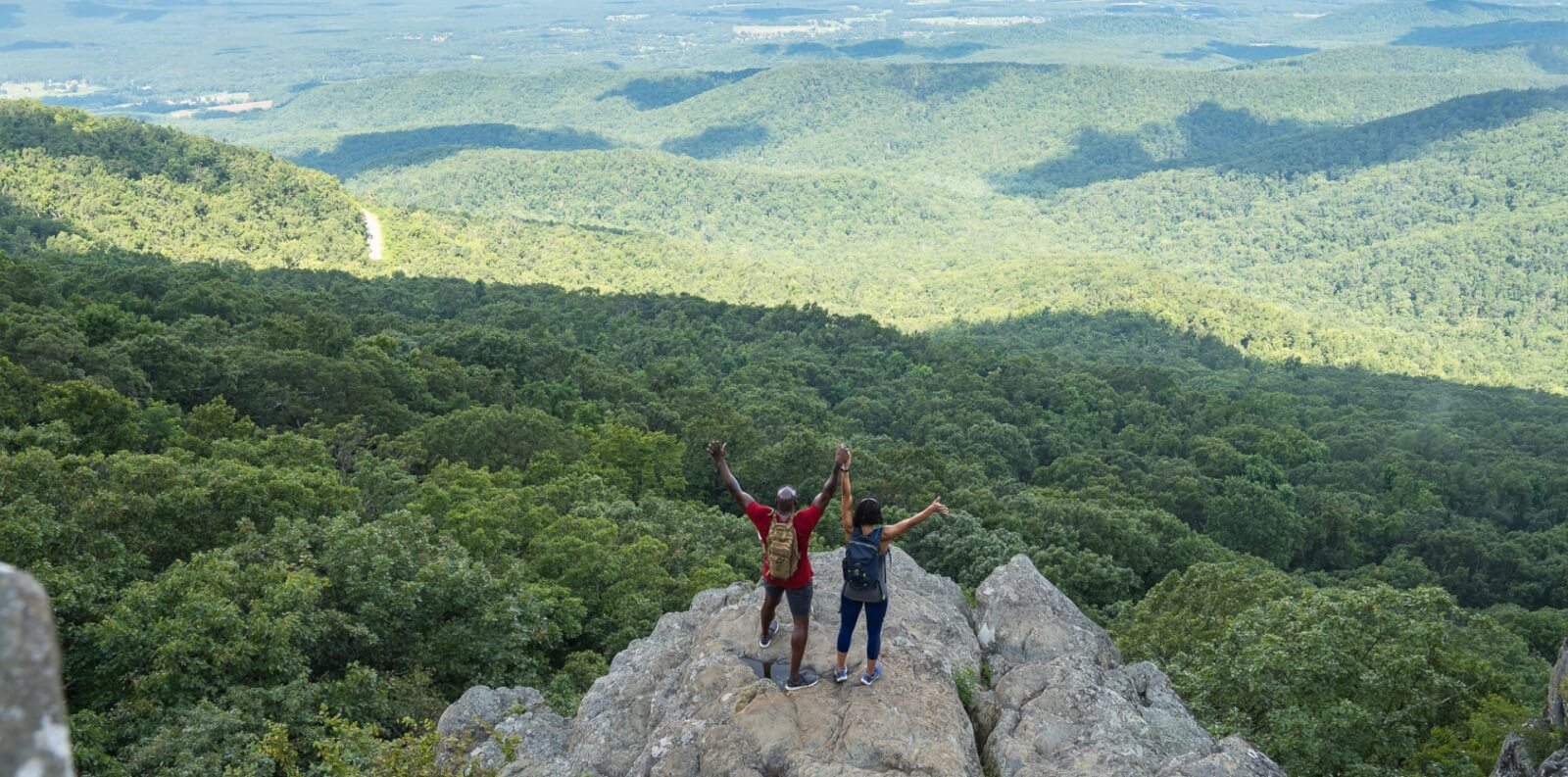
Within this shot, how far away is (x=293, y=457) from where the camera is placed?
4138 cm

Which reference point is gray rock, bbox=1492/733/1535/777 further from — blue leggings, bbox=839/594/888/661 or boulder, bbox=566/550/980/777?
blue leggings, bbox=839/594/888/661

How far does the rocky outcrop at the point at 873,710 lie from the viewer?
48.3 feet

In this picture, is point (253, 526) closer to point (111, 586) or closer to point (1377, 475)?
point (111, 586)

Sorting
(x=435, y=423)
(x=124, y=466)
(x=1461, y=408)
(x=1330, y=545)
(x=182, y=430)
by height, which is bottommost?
(x=1461, y=408)

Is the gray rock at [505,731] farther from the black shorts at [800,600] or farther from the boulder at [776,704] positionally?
the black shorts at [800,600]

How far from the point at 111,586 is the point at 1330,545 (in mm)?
77982

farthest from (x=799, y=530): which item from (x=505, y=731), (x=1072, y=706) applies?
(x=505, y=731)

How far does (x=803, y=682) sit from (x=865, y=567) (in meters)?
2.43

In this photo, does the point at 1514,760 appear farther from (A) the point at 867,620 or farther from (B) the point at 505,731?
(B) the point at 505,731

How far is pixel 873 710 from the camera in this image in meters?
15.1

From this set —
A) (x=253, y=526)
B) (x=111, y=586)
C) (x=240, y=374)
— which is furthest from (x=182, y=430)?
(x=111, y=586)

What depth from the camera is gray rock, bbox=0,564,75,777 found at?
3656mm

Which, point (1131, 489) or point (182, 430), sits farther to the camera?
point (1131, 489)

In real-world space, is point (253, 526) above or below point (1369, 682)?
above
